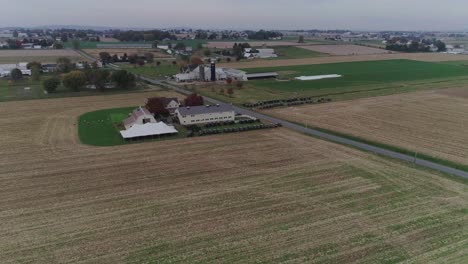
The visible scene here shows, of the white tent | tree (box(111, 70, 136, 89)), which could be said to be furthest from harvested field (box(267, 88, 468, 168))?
tree (box(111, 70, 136, 89))

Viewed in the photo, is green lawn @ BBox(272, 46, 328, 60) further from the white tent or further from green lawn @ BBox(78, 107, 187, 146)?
the white tent

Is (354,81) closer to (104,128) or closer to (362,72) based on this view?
(362,72)

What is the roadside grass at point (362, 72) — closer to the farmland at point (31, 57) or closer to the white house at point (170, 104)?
the white house at point (170, 104)

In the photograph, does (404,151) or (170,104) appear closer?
(404,151)

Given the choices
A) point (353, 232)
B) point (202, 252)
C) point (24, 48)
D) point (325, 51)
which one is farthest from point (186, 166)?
point (24, 48)

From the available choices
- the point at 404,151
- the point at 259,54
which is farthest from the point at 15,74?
the point at 259,54

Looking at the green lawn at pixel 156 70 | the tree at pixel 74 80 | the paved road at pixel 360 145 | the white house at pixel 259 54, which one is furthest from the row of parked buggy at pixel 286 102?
the white house at pixel 259 54

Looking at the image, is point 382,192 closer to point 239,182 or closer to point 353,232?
point 353,232

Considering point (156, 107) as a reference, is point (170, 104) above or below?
below

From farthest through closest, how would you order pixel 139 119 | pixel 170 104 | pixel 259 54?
1. pixel 259 54
2. pixel 170 104
3. pixel 139 119
